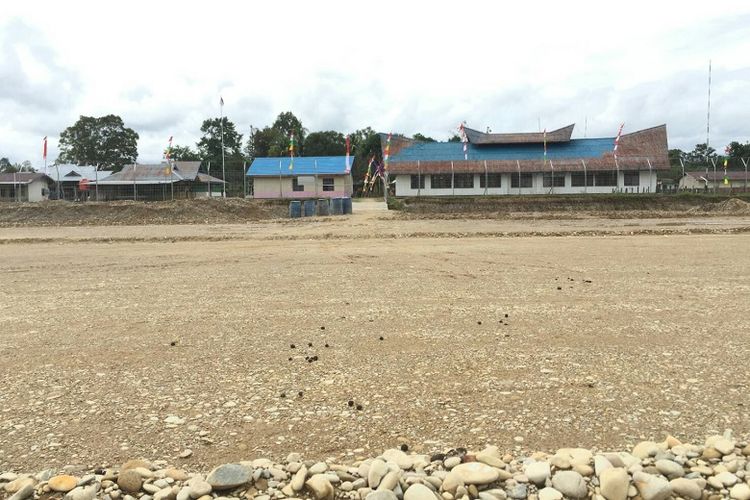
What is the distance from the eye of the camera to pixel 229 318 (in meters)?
8.18

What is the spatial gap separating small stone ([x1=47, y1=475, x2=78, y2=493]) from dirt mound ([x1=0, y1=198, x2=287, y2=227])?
3027 centimetres

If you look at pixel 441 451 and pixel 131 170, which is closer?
pixel 441 451

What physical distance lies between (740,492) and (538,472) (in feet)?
3.61

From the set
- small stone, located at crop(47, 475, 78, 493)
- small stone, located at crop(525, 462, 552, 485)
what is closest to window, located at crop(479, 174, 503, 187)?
small stone, located at crop(525, 462, 552, 485)

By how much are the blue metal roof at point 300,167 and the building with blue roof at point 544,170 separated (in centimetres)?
510

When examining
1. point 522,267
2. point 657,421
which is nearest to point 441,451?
point 657,421

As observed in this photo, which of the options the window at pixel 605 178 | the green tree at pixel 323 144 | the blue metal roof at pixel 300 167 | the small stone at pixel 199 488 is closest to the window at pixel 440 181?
the blue metal roof at pixel 300 167

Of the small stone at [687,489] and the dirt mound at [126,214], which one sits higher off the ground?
the dirt mound at [126,214]

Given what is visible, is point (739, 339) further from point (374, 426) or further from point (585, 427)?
point (374, 426)

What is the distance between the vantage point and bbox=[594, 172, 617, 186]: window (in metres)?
53.3

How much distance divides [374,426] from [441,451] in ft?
2.10

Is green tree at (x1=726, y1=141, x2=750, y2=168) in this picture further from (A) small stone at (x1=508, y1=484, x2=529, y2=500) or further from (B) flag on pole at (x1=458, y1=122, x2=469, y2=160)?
(A) small stone at (x1=508, y1=484, x2=529, y2=500)

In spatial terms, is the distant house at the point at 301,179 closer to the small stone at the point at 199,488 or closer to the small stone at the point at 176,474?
the small stone at the point at 176,474

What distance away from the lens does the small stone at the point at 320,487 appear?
3289 millimetres
